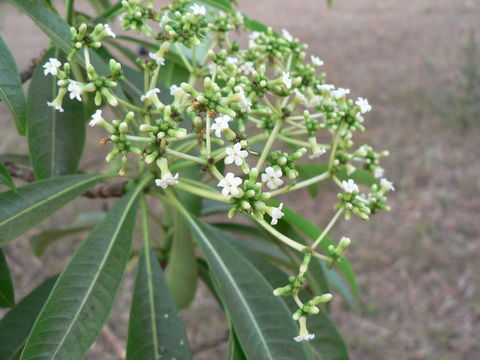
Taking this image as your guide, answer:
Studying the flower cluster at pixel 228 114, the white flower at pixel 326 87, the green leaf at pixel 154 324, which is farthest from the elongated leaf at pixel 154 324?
the white flower at pixel 326 87

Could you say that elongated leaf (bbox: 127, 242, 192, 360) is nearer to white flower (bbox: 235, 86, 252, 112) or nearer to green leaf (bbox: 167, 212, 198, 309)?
green leaf (bbox: 167, 212, 198, 309)

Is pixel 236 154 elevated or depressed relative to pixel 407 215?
elevated

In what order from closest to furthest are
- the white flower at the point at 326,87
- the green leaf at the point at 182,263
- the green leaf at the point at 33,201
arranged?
the green leaf at the point at 33,201, the white flower at the point at 326,87, the green leaf at the point at 182,263

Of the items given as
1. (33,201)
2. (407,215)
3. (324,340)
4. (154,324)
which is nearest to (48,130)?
(33,201)

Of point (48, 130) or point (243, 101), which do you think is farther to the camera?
point (48, 130)

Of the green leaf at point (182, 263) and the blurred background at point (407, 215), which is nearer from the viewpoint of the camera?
the green leaf at point (182, 263)

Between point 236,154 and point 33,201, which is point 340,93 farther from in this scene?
point 33,201

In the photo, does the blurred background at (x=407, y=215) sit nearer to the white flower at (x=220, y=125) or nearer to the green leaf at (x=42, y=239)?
the green leaf at (x=42, y=239)
